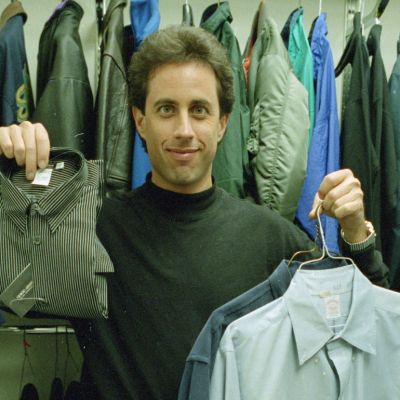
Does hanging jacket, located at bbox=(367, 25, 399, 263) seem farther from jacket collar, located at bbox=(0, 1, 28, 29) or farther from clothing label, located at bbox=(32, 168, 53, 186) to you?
jacket collar, located at bbox=(0, 1, 28, 29)

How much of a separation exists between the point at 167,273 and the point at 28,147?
1.21 ft

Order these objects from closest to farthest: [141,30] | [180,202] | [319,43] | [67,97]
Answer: [180,202]
[67,97]
[141,30]
[319,43]

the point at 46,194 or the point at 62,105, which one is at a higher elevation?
the point at 62,105

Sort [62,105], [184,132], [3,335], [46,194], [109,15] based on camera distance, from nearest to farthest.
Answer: [46,194] → [184,132] → [62,105] → [109,15] → [3,335]

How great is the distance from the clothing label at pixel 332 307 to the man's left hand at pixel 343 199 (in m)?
0.15

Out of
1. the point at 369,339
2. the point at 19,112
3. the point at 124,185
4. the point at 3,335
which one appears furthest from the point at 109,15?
the point at 3,335

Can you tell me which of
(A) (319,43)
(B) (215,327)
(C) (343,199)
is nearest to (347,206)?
(C) (343,199)

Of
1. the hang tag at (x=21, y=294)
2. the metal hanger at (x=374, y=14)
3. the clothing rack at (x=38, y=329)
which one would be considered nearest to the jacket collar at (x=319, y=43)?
the metal hanger at (x=374, y=14)

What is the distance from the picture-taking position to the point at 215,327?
0.61m

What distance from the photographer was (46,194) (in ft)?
2.14

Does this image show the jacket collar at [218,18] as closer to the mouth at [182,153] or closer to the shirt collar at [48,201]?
the mouth at [182,153]

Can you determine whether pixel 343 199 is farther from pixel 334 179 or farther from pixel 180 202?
pixel 180 202

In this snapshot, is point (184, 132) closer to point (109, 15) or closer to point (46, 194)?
point (46, 194)

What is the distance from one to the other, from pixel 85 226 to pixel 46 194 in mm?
90
